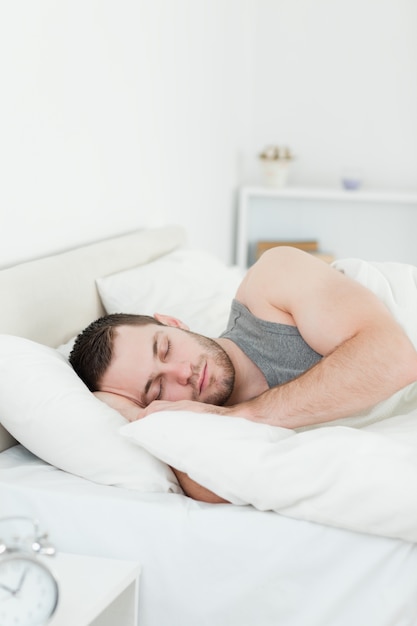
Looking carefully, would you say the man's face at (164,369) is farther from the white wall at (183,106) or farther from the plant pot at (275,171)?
the plant pot at (275,171)

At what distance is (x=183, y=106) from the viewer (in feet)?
10.8

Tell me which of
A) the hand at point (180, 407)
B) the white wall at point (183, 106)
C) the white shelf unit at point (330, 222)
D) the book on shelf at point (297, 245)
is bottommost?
the book on shelf at point (297, 245)

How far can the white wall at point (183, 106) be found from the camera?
2.04 metres

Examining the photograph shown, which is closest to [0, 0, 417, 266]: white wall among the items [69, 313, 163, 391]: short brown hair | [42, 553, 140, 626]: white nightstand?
[69, 313, 163, 391]: short brown hair

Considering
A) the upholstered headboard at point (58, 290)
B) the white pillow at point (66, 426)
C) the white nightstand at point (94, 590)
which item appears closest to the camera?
the white nightstand at point (94, 590)

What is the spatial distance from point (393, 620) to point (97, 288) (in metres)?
1.23

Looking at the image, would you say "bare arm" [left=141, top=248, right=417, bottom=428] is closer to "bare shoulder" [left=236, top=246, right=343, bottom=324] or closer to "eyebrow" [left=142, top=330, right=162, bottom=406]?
"bare shoulder" [left=236, top=246, right=343, bottom=324]

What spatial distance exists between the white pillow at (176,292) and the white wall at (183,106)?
215 mm

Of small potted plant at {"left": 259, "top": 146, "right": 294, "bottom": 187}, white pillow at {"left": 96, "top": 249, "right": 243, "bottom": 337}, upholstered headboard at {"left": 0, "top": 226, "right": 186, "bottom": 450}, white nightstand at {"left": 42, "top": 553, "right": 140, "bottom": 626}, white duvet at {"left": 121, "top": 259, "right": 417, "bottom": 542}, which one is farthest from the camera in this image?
small potted plant at {"left": 259, "top": 146, "right": 294, "bottom": 187}

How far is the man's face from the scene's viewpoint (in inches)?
69.7

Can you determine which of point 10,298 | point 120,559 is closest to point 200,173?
point 10,298

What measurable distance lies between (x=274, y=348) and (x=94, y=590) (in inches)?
33.5

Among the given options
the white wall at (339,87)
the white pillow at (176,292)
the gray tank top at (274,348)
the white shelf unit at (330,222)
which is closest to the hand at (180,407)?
the gray tank top at (274,348)

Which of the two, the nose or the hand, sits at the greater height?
the hand
